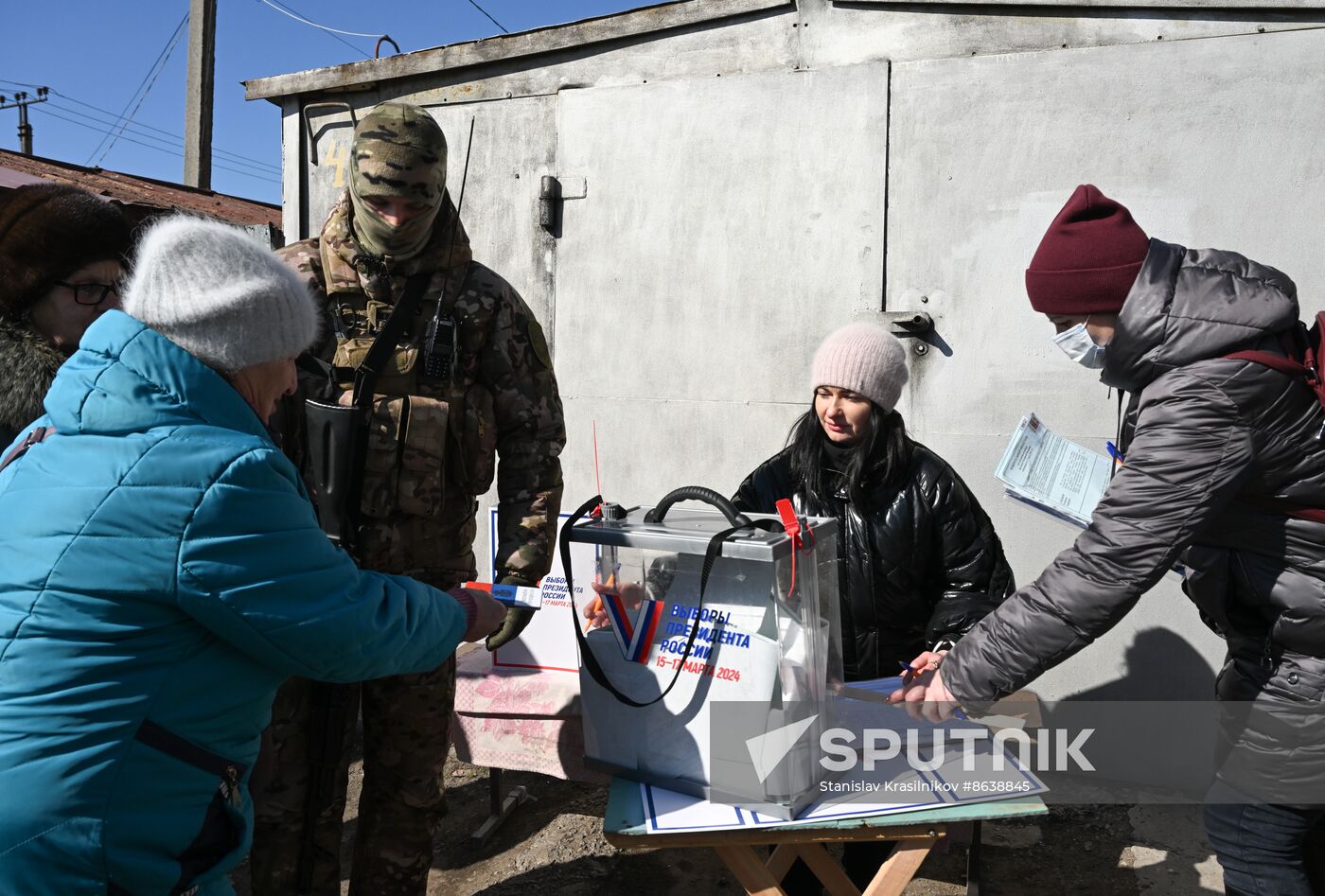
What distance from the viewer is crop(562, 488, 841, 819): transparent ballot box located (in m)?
1.62

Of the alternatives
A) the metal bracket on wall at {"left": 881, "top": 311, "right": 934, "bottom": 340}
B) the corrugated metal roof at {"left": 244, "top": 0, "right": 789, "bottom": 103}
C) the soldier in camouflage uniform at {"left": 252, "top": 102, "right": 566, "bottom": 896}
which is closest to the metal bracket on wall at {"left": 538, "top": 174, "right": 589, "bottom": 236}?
the corrugated metal roof at {"left": 244, "top": 0, "right": 789, "bottom": 103}

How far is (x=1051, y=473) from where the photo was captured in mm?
2574

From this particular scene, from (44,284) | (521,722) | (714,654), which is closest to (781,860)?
(714,654)

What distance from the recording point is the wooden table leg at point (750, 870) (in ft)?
5.82

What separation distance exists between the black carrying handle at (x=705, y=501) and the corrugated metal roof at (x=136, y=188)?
292 inches

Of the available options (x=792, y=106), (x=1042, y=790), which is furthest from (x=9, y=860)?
(x=792, y=106)

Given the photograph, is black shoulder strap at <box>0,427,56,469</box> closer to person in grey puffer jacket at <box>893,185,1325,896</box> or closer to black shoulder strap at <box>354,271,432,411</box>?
black shoulder strap at <box>354,271,432,411</box>

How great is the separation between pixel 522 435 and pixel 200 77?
840cm

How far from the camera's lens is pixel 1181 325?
161 centimetres

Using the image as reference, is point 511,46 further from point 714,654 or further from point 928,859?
point 928,859

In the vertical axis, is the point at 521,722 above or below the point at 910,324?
below

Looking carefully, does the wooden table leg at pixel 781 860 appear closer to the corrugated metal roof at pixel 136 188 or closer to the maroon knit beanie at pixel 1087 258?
the maroon knit beanie at pixel 1087 258

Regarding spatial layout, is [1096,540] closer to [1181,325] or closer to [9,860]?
[1181,325]

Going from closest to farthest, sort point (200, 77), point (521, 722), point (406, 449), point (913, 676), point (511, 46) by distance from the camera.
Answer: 1. point (913, 676)
2. point (406, 449)
3. point (521, 722)
4. point (511, 46)
5. point (200, 77)
